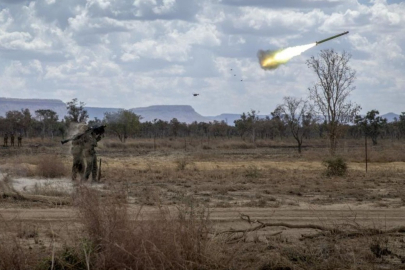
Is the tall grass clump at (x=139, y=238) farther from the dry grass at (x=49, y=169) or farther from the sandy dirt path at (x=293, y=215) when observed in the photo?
the dry grass at (x=49, y=169)

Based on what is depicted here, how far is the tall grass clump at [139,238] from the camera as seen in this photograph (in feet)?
26.3

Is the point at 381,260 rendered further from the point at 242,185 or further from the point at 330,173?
the point at 330,173

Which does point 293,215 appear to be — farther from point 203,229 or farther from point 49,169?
point 49,169

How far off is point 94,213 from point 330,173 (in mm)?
19305

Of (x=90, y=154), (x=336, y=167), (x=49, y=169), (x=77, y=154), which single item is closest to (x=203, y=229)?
(x=90, y=154)

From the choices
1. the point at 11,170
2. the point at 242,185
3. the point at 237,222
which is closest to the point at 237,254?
the point at 237,222

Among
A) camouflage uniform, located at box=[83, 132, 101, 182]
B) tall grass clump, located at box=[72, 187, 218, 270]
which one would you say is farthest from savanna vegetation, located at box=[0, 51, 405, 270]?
camouflage uniform, located at box=[83, 132, 101, 182]

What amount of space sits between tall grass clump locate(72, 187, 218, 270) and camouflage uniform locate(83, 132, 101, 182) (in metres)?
12.6

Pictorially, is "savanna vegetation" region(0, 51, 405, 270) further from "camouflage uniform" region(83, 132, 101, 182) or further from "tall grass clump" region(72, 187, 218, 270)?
"camouflage uniform" region(83, 132, 101, 182)

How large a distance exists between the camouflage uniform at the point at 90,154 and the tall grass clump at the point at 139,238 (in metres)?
12.6

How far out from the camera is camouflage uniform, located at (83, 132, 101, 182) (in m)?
21.2

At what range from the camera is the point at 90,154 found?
69.6ft

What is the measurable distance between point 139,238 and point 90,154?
13483 mm

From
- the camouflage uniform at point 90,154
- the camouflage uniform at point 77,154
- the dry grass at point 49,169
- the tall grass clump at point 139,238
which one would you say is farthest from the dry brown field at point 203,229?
the dry grass at point 49,169
